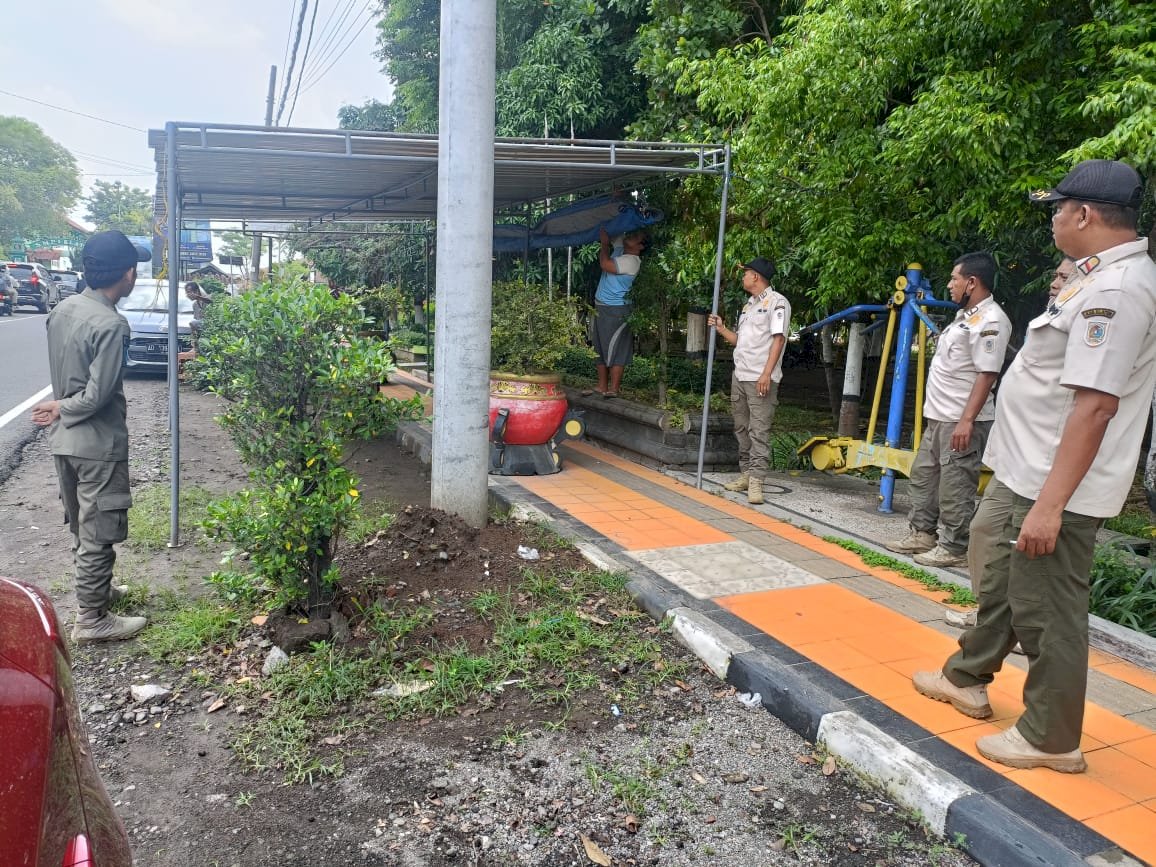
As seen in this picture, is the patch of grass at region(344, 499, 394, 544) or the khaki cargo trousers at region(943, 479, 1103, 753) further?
the patch of grass at region(344, 499, 394, 544)

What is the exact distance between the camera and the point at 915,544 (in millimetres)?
5418

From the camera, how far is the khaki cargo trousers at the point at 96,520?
3961 millimetres

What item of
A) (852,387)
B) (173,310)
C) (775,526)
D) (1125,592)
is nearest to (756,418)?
(775,526)

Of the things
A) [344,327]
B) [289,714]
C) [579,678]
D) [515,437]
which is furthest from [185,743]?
[515,437]

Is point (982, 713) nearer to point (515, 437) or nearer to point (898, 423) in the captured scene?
point (898, 423)

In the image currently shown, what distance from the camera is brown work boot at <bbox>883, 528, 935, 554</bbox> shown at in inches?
213

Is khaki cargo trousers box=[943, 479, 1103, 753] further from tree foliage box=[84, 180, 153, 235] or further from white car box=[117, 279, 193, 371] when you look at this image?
tree foliage box=[84, 180, 153, 235]

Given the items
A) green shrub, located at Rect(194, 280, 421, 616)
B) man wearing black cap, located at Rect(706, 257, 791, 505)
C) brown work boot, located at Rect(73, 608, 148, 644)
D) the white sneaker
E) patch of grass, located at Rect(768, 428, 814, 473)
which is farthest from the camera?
patch of grass, located at Rect(768, 428, 814, 473)

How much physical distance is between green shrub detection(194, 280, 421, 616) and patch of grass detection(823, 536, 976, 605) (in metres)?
3.38

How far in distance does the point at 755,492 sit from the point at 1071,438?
13.5 ft

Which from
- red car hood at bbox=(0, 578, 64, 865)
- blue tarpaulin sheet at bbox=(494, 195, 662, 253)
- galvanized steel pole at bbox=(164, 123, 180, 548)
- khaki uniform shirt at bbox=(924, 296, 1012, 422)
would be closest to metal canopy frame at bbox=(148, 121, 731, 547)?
galvanized steel pole at bbox=(164, 123, 180, 548)

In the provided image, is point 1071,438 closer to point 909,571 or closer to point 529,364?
point 909,571

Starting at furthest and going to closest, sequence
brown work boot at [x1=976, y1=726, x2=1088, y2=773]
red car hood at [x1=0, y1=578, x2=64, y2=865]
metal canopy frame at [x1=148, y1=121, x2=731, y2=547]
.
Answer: metal canopy frame at [x1=148, y1=121, x2=731, y2=547] → brown work boot at [x1=976, y1=726, x2=1088, y2=773] → red car hood at [x1=0, y1=578, x2=64, y2=865]

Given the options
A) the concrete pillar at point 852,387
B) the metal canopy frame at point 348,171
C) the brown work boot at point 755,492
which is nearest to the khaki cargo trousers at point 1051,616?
the brown work boot at point 755,492
